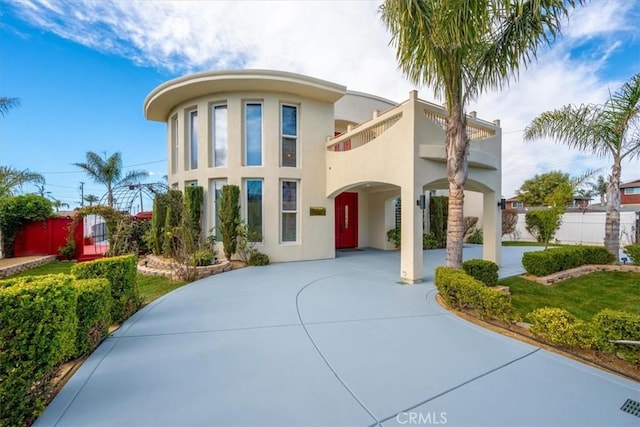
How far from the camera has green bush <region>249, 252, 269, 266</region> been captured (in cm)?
948

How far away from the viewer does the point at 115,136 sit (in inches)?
838

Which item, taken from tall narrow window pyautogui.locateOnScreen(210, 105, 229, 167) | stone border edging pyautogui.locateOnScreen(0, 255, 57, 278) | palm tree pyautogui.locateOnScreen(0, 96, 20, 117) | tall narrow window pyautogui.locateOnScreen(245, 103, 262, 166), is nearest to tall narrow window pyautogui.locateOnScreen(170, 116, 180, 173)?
tall narrow window pyautogui.locateOnScreen(210, 105, 229, 167)

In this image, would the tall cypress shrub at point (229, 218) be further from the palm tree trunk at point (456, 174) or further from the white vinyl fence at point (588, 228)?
the white vinyl fence at point (588, 228)

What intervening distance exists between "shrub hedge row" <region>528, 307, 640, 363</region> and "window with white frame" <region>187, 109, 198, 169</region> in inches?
461

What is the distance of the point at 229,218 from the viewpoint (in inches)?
367

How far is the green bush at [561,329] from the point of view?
3377 millimetres

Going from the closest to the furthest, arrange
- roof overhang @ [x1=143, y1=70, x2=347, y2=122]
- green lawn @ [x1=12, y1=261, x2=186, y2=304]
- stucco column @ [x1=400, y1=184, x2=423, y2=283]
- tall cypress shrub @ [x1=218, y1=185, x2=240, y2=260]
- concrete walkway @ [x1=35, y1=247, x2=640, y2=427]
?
concrete walkway @ [x1=35, y1=247, x2=640, y2=427] < green lawn @ [x1=12, y1=261, x2=186, y2=304] < stucco column @ [x1=400, y1=184, x2=423, y2=283] < roof overhang @ [x1=143, y1=70, x2=347, y2=122] < tall cypress shrub @ [x1=218, y1=185, x2=240, y2=260]

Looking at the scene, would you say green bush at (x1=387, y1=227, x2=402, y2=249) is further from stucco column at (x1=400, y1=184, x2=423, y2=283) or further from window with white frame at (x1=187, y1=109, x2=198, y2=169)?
window with white frame at (x1=187, y1=109, x2=198, y2=169)

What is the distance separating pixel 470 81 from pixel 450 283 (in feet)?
15.7

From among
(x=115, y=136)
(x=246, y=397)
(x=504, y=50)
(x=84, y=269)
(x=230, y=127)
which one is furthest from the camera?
(x=115, y=136)

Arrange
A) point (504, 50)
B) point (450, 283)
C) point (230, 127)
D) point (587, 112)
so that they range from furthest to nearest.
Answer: point (230, 127), point (587, 112), point (504, 50), point (450, 283)

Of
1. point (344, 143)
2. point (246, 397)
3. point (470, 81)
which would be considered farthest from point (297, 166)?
point (246, 397)

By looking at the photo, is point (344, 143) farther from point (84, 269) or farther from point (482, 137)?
point (84, 269)

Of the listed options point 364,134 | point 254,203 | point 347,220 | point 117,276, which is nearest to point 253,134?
point 254,203
